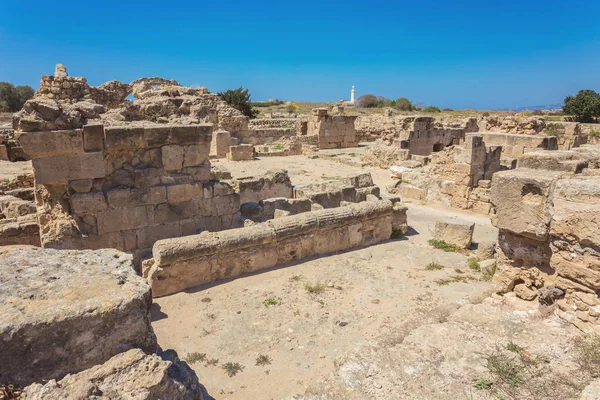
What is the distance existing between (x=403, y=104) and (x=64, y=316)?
55.5m

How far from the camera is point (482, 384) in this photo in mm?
2934

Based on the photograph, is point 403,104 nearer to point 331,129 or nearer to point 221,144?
point 331,129

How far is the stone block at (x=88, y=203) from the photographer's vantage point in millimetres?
6137

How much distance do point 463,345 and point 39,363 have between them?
3.17 meters

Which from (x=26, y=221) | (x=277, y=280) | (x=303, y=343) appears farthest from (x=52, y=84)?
(x=303, y=343)

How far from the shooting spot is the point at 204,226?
7.27m

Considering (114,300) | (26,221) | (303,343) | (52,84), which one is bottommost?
(303,343)

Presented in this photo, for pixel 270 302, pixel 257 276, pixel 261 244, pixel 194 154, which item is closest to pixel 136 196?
pixel 194 154

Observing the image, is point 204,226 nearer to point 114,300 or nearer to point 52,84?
point 114,300

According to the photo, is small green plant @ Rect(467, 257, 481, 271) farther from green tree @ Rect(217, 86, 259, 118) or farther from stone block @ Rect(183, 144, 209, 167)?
green tree @ Rect(217, 86, 259, 118)

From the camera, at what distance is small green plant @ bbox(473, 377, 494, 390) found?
2.91m

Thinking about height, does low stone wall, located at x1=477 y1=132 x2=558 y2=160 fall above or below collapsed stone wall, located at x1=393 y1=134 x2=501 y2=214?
above

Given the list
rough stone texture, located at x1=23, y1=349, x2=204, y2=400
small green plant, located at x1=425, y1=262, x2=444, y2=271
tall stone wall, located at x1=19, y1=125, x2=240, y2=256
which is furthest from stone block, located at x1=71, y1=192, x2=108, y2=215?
small green plant, located at x1=425, y1=262, x2=444, y2=271

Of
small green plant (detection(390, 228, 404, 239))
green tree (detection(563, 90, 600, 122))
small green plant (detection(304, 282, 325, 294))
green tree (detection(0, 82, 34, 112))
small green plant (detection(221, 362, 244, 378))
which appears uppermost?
green tree (detection(0, 82, 34, 112))
